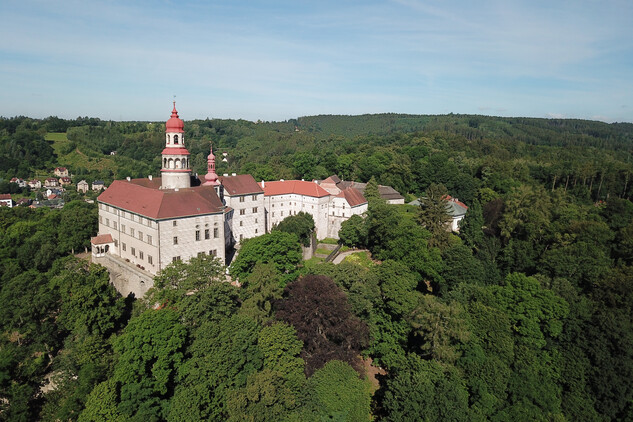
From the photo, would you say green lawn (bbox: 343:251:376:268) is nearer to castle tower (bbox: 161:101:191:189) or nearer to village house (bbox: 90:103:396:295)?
village house (bbox: 90:103:396:295)

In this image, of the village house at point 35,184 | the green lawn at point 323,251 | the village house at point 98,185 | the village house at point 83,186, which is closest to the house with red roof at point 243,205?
the green lawn at point 323,251

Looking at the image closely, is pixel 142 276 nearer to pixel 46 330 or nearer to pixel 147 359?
pixel 46 330

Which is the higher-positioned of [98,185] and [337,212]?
[337,212]

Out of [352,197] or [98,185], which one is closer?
[352,197]

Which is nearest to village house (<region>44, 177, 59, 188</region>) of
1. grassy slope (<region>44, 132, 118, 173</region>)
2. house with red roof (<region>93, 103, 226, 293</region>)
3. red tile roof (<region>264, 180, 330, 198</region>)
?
grassy slope (<region>44, 132, 118, 173</region>)

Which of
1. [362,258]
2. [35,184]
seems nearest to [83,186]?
[35,184]

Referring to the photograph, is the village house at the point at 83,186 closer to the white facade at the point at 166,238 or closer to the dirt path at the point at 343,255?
the white facade at the point at 166,238

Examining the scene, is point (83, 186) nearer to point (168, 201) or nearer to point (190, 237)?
point (168, 201)
